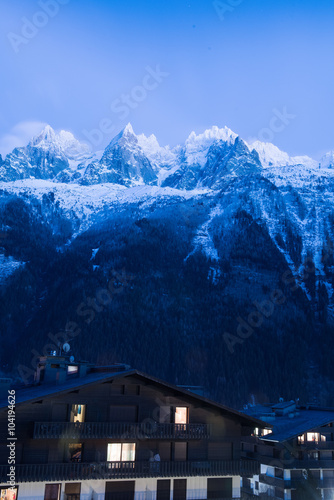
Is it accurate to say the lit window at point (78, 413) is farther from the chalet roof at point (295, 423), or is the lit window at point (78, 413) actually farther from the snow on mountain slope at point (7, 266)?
the snow on mountain slope at point (7, 266)

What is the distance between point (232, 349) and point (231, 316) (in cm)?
1638

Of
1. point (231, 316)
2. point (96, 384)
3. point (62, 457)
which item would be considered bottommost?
point (62, 457)

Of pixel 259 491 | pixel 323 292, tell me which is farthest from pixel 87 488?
pixel 323 292

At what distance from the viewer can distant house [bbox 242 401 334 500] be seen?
160 feet

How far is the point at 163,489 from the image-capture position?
1313 inches

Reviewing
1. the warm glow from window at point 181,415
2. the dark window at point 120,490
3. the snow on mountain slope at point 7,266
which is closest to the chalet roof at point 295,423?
the warm glow from window at point 181,415

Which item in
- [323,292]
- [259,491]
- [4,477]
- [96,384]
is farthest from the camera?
[323,292]

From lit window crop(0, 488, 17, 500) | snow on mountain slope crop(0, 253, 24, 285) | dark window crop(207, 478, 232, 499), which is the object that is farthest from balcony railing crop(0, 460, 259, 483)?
snow on mountain slope crop(0, 253, 24, 285)

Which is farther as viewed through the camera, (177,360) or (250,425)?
(177,360)

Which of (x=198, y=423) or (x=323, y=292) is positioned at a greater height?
(x=323, y=292)

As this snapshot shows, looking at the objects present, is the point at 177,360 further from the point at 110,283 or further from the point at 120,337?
the point at 110,283

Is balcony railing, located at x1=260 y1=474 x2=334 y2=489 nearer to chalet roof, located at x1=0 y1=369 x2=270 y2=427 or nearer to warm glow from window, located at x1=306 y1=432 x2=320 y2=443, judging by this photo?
warm glow from window, located at x1=306 y1=432 x2=320 y2=443

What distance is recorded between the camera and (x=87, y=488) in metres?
31.2

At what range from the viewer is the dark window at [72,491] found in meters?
30.6
